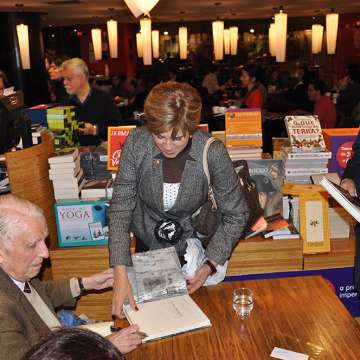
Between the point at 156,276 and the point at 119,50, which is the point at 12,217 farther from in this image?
the point at 119,50

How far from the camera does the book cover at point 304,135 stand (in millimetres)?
3200

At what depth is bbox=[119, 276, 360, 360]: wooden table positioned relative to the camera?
1689 millimetres

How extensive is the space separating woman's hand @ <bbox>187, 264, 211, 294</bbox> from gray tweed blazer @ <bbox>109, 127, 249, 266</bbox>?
61mm

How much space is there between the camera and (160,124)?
1.98 meters

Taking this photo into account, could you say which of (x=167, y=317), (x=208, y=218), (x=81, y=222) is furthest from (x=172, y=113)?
(x=81, y=222)

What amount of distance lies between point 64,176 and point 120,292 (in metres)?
1.21

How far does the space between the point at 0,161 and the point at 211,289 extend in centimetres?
169

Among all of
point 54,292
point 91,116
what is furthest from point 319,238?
point 91,116

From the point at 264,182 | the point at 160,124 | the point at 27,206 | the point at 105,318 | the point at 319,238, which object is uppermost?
the point at 160,124

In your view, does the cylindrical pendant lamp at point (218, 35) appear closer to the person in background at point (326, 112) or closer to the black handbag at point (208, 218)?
the person in background at point (326, 112)

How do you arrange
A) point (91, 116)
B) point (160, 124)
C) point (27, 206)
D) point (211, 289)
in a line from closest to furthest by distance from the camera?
point (27, 206) < point (160, 124) < point (211, 289) < point (91, 116)

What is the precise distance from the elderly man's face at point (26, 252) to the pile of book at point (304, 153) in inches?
72.1

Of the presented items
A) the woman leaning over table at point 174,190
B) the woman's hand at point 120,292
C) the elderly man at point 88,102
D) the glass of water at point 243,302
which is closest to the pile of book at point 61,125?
the elderly man at point 88,102

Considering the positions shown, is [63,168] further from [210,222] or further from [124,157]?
[210,222]
